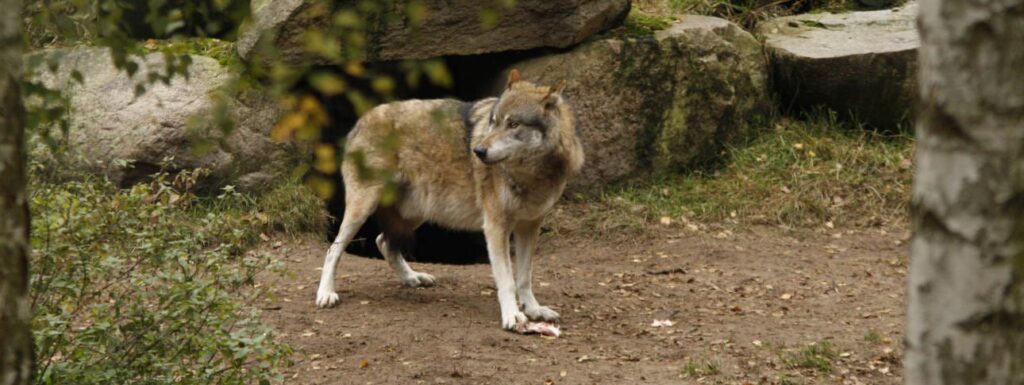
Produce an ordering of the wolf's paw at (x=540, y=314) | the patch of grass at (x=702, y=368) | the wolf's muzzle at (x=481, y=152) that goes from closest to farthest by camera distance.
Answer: the patch of grass at (x=702, y=368) < the wolf's muzzle at (x=481, y=152) < the wolf's paw at (x=540, y=314)

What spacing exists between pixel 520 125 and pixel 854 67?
4.43m

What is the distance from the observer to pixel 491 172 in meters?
7.32

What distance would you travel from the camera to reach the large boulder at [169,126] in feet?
29.9

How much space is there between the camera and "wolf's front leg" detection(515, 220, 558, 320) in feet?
23.9

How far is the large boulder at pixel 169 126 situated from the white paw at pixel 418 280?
77.3 inches

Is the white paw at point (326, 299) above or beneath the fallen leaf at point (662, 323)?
above

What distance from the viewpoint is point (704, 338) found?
697cm

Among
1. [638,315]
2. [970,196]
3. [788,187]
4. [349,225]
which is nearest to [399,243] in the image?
[349,225]

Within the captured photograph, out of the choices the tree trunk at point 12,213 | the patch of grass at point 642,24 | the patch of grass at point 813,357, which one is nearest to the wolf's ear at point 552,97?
the patch of grass at point 813,357

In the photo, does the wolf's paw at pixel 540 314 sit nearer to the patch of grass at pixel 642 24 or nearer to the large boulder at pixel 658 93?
the large boulder at pixel 658 93

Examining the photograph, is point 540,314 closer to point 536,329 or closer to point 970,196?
point 536,329

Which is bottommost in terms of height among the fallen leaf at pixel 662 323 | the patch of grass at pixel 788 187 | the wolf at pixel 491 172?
the patch of grass at pixel 788 187

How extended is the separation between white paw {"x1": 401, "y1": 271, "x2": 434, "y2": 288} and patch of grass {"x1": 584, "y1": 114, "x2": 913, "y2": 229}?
74.0 inches

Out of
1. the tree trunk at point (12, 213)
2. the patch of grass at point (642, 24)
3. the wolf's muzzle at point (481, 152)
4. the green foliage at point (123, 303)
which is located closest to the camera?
the tree trunk at point (12, 213)
